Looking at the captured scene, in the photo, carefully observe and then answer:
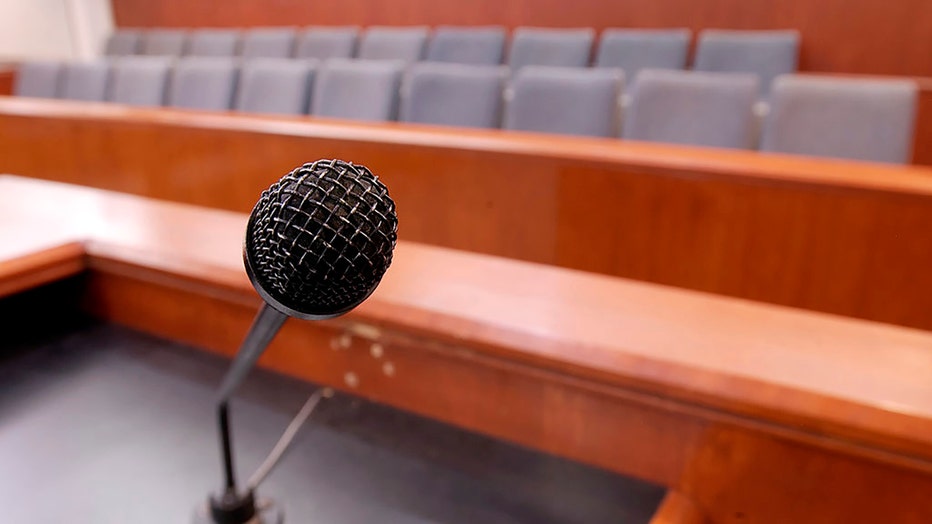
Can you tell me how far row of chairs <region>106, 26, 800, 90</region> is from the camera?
7.04 feet

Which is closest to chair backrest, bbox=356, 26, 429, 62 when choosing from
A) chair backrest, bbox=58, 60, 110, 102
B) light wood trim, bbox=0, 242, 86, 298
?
chair backrest, bbox=58, 60, 110, 102

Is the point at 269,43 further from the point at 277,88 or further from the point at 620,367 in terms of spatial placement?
the point at 620,367

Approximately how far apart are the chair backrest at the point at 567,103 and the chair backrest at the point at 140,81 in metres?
1.25

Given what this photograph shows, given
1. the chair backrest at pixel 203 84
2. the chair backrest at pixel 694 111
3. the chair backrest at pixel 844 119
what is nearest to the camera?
the chair backrest at pixel 844 119

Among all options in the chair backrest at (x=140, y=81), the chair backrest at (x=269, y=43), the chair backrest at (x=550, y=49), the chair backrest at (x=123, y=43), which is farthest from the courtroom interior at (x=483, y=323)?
the chair backrest at (x=123, y=43)

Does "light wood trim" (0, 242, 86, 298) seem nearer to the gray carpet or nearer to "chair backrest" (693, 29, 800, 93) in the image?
the gray carpet

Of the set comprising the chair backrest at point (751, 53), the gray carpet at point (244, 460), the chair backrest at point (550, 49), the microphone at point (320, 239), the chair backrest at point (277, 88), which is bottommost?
the gray carpet at point (244, 460)

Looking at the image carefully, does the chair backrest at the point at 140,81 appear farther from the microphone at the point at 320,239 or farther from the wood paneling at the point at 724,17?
the microphone at the point at 320,239

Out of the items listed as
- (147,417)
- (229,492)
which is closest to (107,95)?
(147,417)

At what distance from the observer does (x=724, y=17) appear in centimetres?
243

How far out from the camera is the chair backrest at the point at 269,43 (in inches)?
116

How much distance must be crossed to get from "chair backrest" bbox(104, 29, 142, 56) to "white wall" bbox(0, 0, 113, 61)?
26cm

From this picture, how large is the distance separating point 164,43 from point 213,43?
32 centimetres

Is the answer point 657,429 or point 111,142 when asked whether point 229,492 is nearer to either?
point 657,429
